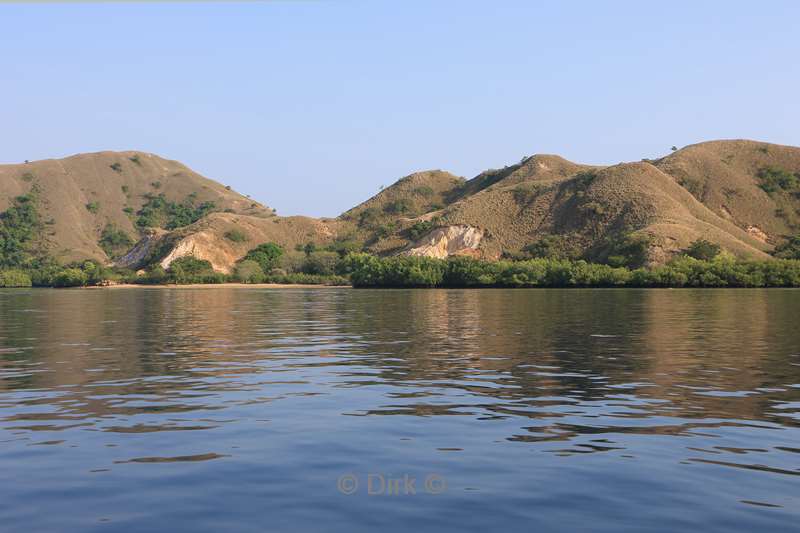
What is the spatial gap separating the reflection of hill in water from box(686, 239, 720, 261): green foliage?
10477 centimetres

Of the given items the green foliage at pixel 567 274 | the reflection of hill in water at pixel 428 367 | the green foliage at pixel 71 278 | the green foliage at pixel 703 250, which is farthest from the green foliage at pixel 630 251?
the green foliage at pixel 71 278

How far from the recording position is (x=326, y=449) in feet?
52.6

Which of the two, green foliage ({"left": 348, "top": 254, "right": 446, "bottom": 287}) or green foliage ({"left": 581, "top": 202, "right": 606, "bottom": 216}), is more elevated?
green foliage ({"left": 581, "top": 202, "right": 606, "bottom": 216})

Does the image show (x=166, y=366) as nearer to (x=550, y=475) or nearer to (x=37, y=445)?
(x=37, y=445)

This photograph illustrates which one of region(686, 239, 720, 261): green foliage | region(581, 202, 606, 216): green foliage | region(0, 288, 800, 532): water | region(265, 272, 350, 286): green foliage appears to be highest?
region(581, 202, 606, 216): green foliage

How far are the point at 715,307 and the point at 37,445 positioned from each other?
65.9 m

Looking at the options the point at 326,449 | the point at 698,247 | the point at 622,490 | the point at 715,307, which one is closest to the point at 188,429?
the point at 326,449

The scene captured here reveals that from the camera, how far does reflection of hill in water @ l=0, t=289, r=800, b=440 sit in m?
20.8

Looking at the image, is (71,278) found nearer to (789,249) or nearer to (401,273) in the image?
(401,273)

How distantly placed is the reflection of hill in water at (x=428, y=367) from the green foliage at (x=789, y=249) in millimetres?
132552

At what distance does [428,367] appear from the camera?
29719mm

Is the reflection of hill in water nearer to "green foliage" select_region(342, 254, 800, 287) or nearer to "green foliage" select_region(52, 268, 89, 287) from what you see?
"green foliage" select_region(342, 254, 800, 287)

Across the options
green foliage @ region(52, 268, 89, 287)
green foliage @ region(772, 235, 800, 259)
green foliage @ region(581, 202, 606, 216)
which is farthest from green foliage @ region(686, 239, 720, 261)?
green foliage @ region(52, 268, 89, 287)

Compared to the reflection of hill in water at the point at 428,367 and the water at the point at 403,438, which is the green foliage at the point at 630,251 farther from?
the water at the point at 403,438
